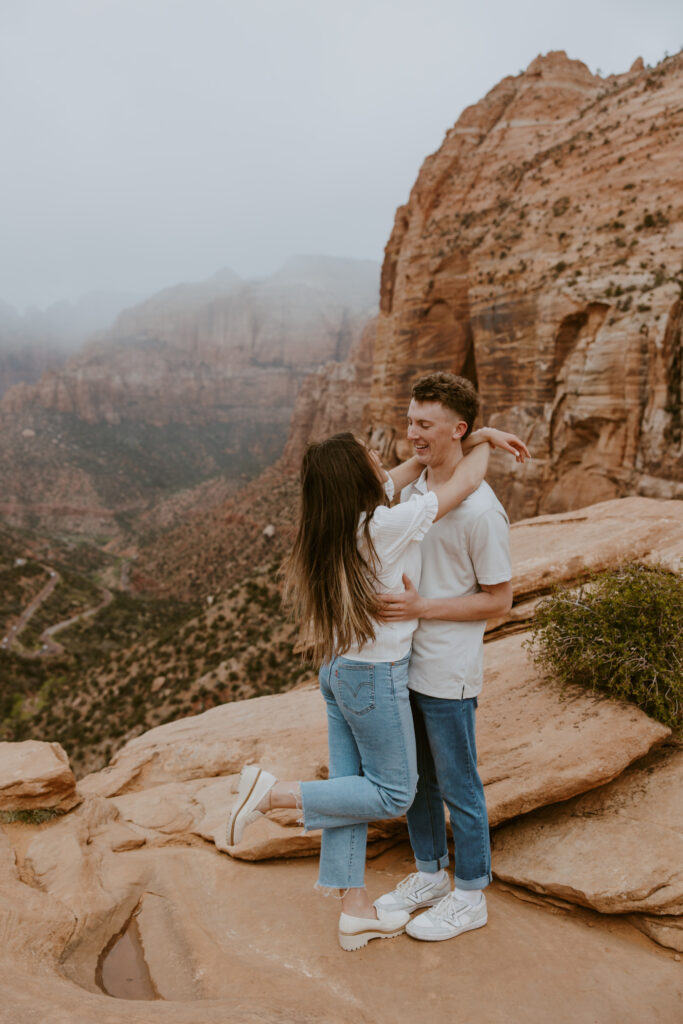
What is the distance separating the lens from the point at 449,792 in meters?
3.22

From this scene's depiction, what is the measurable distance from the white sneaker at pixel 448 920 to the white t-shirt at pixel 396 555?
156 centimetres

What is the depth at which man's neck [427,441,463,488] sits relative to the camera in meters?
3.29

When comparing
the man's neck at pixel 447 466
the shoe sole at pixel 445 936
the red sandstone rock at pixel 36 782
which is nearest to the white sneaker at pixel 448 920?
the shoe sole at pixel 445 936

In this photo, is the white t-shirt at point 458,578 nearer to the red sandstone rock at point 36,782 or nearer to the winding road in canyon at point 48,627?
the red sandstone rock at point 36,782

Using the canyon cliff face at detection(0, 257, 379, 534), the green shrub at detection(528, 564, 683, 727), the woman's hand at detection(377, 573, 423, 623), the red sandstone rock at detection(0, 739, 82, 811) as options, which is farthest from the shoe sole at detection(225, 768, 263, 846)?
the canyon cliff face at detection(0, 257, 379, 534)

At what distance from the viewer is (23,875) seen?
405cm

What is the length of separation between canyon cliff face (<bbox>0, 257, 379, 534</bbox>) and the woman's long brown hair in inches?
3050

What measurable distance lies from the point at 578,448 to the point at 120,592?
42.1 m

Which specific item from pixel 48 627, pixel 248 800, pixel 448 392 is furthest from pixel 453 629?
pixel 48 627

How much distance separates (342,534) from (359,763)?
4.36 feet

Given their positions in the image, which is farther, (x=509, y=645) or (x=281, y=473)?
(x=281, y=473)

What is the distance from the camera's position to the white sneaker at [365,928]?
3.14 m

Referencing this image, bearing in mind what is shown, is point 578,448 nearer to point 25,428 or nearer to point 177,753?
point 177,753

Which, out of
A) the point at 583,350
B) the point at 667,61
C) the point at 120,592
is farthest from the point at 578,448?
the point at 120,592
